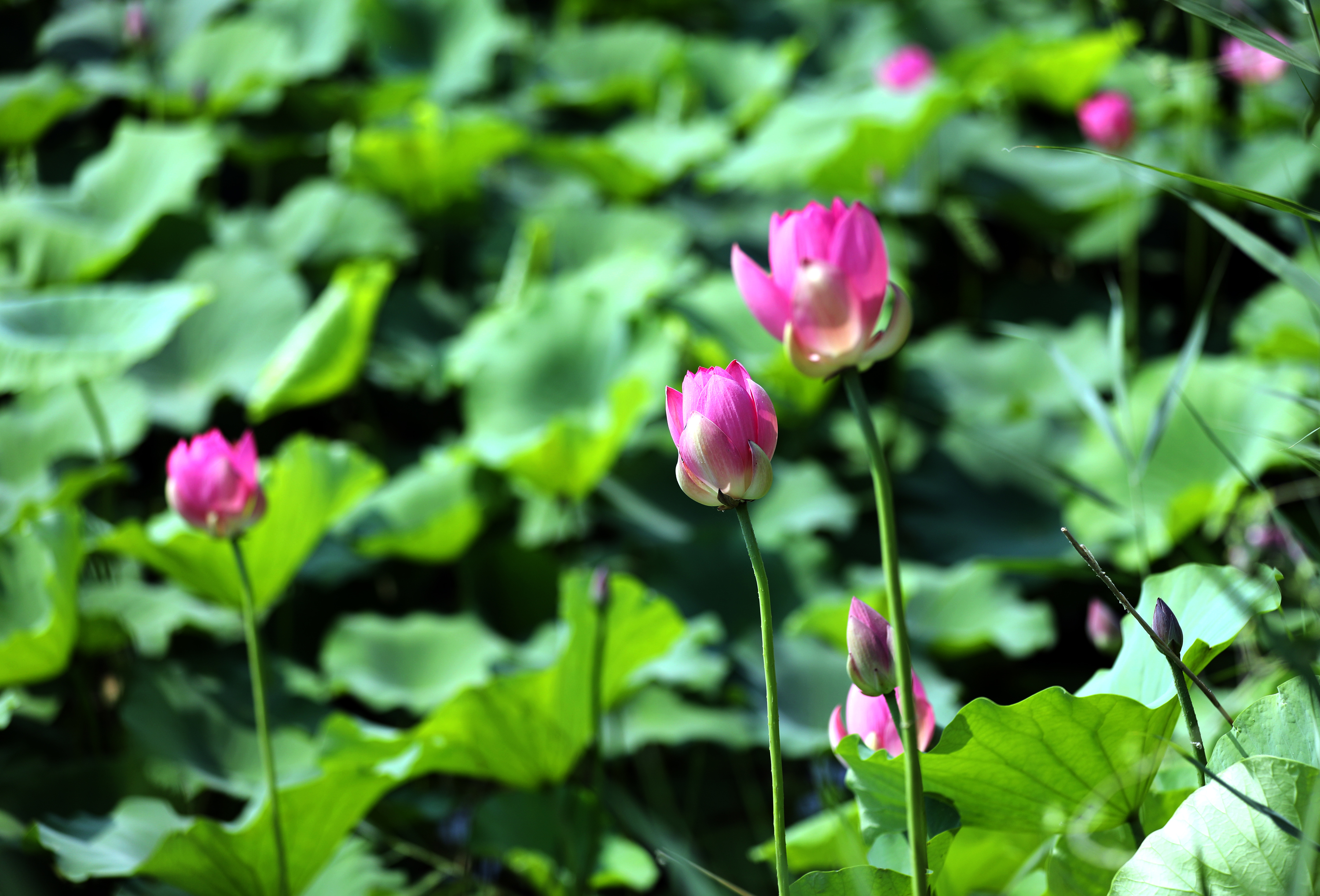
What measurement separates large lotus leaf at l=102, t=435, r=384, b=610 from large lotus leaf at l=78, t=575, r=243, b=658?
78 mm

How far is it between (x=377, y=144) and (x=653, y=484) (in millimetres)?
756

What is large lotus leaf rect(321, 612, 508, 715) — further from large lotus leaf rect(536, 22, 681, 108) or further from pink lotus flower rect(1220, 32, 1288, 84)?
large lotus leaf rect(536, 22, 681, 108)

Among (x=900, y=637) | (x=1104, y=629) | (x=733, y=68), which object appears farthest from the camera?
(x=733, y=68)

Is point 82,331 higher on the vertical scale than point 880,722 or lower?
lower

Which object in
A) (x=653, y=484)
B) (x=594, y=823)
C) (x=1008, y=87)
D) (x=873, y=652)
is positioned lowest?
(x=653, y=484)

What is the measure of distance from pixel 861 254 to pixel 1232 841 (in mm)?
312

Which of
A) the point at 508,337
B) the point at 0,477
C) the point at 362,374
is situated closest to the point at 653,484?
the point at 508,337

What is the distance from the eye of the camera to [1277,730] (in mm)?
519

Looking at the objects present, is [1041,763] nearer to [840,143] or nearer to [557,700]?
[557,700]

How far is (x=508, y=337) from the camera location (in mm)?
1553

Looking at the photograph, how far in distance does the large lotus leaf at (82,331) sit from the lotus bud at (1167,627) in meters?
Result: 1.02

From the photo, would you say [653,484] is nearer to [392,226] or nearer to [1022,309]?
[392,226]

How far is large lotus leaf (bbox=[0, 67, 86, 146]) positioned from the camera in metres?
1.75

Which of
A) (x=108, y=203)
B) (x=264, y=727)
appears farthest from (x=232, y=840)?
(x=108, y=203)
